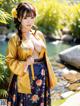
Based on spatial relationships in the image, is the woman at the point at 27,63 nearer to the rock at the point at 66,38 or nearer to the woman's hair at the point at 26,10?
the woman's hair at the point at 26,10

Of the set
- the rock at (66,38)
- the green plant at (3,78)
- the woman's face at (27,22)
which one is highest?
the woman's face at (27,22)

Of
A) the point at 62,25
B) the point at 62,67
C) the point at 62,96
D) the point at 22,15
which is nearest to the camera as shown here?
the point at 22,15

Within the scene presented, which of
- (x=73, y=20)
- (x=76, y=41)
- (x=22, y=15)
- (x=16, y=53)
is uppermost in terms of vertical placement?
(x=22, y=15)

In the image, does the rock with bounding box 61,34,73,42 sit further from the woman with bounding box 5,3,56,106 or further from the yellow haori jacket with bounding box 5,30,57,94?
the yellow haori jacket with bounding box 5,30,57,94

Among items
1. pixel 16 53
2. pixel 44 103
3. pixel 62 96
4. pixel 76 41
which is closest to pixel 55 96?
pixel 62 96

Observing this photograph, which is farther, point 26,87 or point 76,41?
point 76,41

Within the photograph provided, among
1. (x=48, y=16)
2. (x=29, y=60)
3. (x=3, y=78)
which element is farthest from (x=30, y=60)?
(x=48, y=16)

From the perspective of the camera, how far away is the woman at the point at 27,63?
3.63m

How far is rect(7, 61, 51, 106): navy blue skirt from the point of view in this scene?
3.79 m

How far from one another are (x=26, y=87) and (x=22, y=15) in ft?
2.69

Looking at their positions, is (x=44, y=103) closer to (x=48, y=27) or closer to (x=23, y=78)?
(x=23, y=78)

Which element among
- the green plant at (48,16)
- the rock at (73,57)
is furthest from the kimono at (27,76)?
the green plant at (48,16)

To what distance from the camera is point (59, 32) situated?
54.9 feet

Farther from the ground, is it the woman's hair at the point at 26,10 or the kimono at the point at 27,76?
the woman's hair at the point at 26,10
